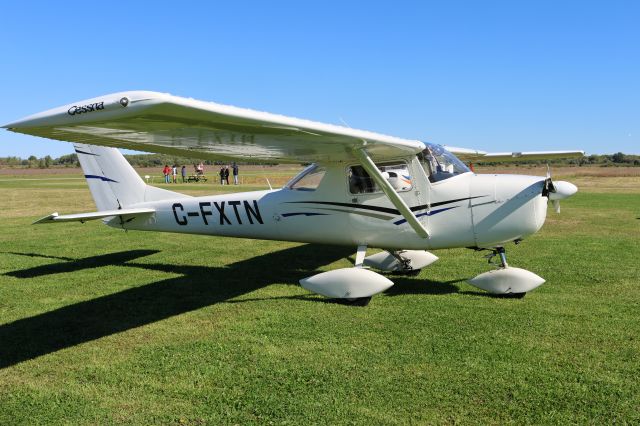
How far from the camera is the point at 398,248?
689cm

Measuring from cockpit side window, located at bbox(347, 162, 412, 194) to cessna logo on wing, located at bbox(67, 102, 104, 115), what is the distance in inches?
161

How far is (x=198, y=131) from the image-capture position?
4531 mm

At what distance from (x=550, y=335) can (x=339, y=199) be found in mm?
3398

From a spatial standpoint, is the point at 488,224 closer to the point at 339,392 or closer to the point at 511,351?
the point at 511,351

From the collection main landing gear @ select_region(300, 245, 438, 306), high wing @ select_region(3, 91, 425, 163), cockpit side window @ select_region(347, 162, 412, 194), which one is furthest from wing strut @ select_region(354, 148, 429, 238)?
main landing gear @ select_region(300, 245, 438, 306)

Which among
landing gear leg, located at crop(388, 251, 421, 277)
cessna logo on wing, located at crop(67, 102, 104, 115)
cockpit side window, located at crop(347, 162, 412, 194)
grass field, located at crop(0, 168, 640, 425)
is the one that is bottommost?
grass field, located at crop(0, 168, 640, 425)

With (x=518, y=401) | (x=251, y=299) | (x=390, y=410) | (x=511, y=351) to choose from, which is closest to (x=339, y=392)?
(x=390, y=410)

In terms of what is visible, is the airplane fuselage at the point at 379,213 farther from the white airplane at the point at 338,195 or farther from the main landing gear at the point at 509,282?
the main landing gear at the point at 509,282

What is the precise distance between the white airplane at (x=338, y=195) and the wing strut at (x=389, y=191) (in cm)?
2

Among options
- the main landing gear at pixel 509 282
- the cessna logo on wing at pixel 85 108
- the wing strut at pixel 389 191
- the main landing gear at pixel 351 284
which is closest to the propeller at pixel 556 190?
the main landing gear at pixel 509 282

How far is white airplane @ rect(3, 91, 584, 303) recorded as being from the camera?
4.18m

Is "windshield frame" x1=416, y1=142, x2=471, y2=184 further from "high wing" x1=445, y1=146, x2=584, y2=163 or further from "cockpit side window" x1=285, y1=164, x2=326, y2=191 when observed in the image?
"high wing" x1=445, y1=146, x2=584, y2=163

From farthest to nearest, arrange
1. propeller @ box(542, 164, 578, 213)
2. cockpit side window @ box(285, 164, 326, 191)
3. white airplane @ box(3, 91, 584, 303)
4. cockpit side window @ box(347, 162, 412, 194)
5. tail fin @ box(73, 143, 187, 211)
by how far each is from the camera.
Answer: tail fin @ box(73, 143, 187, 211), cockpit side window @ box(285, 164, 326, 191), cockpit side window @ box(347, 162, 412, 194), propeller @ box(542, 164, 578, 213), white airplane @ box(3, 91, 584, 303)

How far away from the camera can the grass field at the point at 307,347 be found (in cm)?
345
